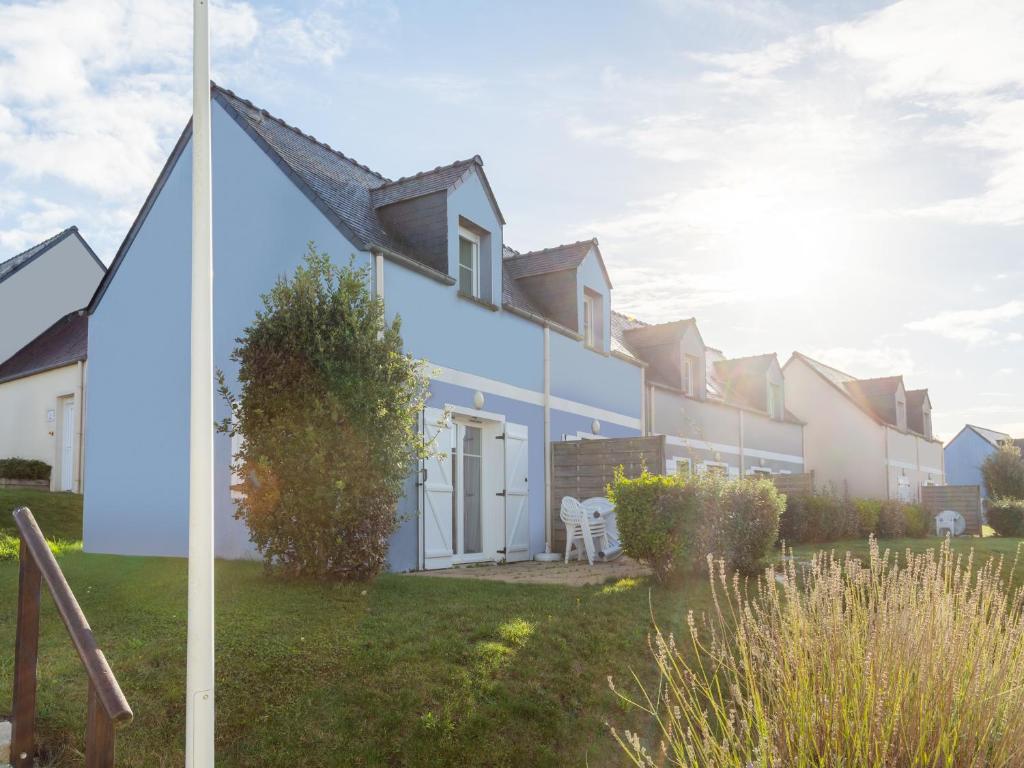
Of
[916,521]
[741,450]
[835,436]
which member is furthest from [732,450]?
[835,436]

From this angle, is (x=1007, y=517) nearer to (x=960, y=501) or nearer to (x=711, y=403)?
(x=960, y=501)

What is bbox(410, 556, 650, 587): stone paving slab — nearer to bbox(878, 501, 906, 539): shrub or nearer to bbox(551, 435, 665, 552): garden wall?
bbox(551, 435, 665, 552): garden wall

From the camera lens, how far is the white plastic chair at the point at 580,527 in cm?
1286

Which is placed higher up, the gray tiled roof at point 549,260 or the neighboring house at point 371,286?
the gray tiled roof at point 549,260

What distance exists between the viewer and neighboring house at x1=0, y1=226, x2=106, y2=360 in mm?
21766

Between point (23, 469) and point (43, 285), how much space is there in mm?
6021

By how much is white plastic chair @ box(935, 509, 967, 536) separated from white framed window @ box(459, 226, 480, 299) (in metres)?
18.1

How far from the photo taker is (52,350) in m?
20.5

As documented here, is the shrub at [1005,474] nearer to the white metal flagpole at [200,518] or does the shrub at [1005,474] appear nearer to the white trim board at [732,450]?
the white trim board at [732,450]

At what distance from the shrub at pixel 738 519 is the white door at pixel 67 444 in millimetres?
14870

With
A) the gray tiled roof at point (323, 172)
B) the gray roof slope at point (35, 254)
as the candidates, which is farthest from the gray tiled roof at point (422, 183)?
the gray roof slope at point (35, 254)

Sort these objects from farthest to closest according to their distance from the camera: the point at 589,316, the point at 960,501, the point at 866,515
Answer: the point at 960,501, the point at 866,515, the point at 589,316

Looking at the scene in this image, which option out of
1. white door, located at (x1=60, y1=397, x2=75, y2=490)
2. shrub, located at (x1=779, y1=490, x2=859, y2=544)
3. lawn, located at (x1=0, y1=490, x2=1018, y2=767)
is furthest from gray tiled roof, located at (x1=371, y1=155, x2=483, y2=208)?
white door, located at (x1=60, y1=397, x2=75, y2=490)

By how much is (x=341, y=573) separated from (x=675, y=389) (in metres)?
13.0
